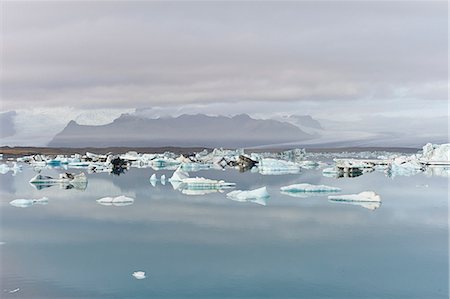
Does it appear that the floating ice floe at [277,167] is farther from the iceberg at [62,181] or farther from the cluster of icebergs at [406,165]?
the iceberg at [62,181]

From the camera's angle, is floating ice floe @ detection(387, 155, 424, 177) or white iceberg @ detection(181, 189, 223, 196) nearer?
white iceberg @ detection(181, 189, 223, 196)

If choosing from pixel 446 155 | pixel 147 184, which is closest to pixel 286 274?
pixel 147 184

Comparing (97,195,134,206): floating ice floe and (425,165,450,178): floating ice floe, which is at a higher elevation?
(97,195,134,206): floating ice floe

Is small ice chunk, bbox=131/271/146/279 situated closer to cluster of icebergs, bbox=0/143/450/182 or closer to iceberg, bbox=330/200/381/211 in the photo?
iceberg, bbox=330/200/381/211

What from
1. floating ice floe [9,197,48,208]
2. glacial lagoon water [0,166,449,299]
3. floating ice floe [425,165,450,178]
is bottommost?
glacial lagoon water [0,166,449,299]

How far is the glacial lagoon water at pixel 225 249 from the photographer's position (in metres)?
5.93

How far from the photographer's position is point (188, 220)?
10.1 meters

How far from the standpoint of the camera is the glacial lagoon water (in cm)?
593

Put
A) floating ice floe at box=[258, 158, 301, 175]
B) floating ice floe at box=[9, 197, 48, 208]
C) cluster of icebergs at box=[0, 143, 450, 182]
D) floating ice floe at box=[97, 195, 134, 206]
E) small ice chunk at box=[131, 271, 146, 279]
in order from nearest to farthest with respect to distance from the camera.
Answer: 1. small ice chunk at box=[131, 271, 146, 279]
2. floating ice floe at box=[9, 197, 48, 208]
3. floating ice floe at box=[97, 195, 134, 206]
4. cluster of icebergs at box=[0, 143, 450, 182]
5. floating ice floe at box=[258, 158, 301, 175]

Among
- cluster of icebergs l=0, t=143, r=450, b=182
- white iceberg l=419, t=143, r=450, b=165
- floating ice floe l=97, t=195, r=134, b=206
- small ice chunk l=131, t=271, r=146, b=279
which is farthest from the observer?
white iceberg l=419, t=143, r=450, b=165

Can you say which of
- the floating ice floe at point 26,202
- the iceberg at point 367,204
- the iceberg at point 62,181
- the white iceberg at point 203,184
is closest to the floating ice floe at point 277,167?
the white iceberg at point 203,184

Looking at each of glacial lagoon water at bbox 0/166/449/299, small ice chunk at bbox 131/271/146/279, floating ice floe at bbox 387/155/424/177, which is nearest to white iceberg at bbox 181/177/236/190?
glacial lagoon water at bbox 0/166/449/299

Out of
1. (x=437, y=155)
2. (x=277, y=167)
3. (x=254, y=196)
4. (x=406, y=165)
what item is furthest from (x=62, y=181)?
(x=437, y=155)

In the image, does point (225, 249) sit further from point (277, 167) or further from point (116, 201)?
point (277, 167)
